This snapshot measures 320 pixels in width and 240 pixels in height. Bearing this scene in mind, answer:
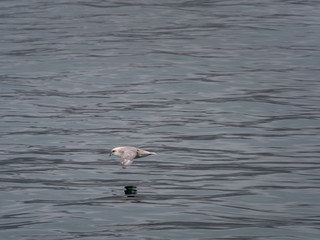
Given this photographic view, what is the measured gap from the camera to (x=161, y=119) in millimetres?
26688

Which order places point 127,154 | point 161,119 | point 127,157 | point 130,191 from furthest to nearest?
point 161,119 < point 130,191 < point 127,154 < point 127,157

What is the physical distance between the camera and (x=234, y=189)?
20.1 m

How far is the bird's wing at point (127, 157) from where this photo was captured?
60.8 feet

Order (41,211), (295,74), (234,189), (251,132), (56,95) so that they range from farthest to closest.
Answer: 1. (295,74)
2. (56,95)
3. (251,132)
4. (234,189)
5. (41,211)

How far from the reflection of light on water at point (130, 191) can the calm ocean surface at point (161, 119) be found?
7 cm

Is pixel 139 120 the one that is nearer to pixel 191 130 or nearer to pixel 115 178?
pixel 191 130

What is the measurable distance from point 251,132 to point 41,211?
8278 millimetres

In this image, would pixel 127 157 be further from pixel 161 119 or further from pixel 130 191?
pixel 161 119

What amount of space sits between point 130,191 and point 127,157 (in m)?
1.40

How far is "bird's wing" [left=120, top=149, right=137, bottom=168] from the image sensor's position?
18.5m

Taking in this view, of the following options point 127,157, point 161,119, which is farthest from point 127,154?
point 161,119

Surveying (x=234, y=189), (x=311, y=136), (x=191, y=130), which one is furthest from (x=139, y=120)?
(x=234, y=189)

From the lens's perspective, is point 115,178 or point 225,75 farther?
point 225,75

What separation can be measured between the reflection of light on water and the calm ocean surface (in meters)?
0.07
